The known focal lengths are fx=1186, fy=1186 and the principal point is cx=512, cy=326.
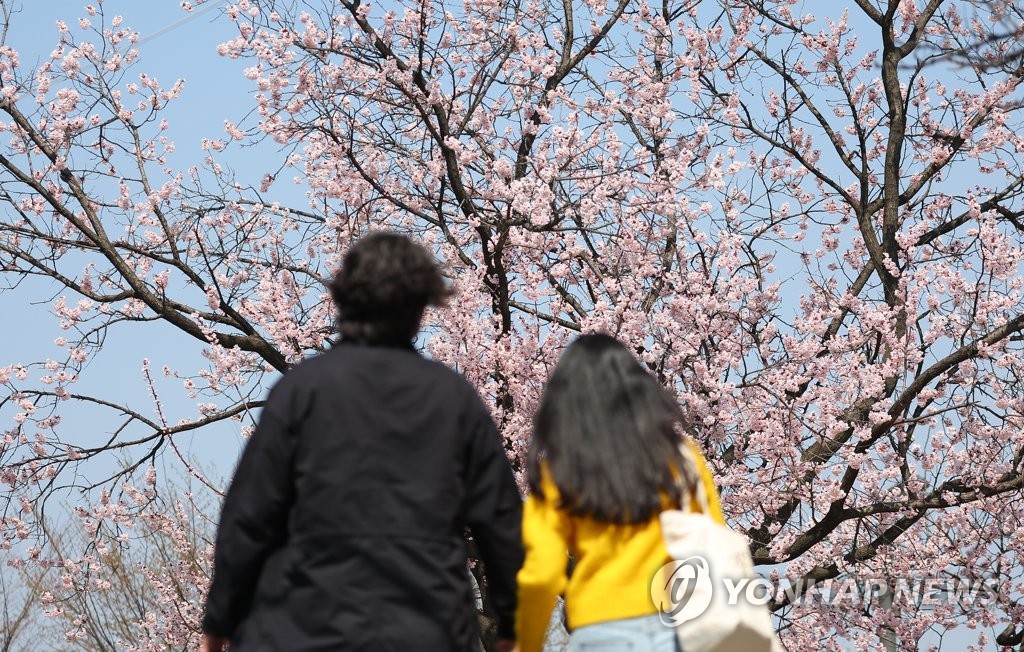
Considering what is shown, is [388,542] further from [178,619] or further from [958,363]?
[178,619]

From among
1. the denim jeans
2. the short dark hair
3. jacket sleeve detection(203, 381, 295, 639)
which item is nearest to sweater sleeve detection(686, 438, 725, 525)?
the denim jeans

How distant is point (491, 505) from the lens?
2473mm

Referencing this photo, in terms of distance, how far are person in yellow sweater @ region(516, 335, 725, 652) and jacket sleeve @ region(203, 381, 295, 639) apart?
53cm

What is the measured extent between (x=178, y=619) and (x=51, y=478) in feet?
5.98

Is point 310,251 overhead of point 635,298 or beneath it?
overhead

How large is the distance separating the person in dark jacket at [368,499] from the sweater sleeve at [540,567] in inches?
1.3

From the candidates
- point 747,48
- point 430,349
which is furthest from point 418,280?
point 747,48

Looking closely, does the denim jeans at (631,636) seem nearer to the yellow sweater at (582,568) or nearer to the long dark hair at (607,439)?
the yellow sweater at (582,568)

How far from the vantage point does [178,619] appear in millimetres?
8914

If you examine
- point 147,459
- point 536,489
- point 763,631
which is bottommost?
point 763,631

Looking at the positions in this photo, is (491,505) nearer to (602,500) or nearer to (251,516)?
(602,500)

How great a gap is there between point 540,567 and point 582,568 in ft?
0.34

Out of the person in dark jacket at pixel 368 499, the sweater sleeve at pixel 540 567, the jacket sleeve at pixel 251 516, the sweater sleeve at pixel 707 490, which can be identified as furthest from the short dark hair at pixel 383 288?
the sweater sleeve at pixel 707 490

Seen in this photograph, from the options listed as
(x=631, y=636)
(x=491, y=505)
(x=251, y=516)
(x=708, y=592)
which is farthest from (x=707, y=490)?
(x=251, y=516)
